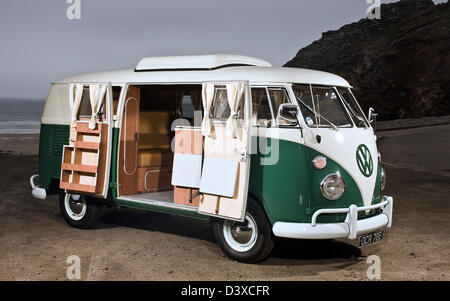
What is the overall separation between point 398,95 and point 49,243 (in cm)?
3448

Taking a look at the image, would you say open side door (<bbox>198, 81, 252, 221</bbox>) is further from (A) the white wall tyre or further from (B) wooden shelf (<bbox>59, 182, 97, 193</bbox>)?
(A) the white wall tyre

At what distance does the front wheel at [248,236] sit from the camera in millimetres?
6656

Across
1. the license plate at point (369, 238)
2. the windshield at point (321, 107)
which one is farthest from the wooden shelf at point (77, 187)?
the license plate at point (369, 238)

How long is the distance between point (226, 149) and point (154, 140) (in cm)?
247

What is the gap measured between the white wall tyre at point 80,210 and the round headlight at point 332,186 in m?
3.65

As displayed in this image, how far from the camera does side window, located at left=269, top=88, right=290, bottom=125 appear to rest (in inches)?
265

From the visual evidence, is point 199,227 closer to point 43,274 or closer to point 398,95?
point 43,274

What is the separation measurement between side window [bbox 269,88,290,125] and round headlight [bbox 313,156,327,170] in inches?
27.8

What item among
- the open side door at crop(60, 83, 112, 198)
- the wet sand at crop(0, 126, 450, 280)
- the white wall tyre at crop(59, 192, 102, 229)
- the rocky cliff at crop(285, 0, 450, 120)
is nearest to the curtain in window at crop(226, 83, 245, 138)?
the wet sand at crop(0, 126, 450, 280)

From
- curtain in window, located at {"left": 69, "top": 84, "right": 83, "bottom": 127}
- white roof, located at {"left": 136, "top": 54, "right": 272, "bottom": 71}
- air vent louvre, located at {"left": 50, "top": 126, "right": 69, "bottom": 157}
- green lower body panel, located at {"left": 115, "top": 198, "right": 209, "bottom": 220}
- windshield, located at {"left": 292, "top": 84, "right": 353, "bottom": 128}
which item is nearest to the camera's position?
windshield, located at {"left": 292, "top": 84, "right": 353, "bottom": 128}

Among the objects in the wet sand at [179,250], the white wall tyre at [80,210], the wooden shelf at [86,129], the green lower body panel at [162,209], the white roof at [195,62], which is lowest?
the wet sand at [179,250]

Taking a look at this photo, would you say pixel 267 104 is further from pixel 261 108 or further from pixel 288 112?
pixel 288 112

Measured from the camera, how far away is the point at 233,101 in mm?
6750

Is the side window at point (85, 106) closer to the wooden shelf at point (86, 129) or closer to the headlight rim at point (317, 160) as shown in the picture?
the wooden shelf at point (86, 129)
